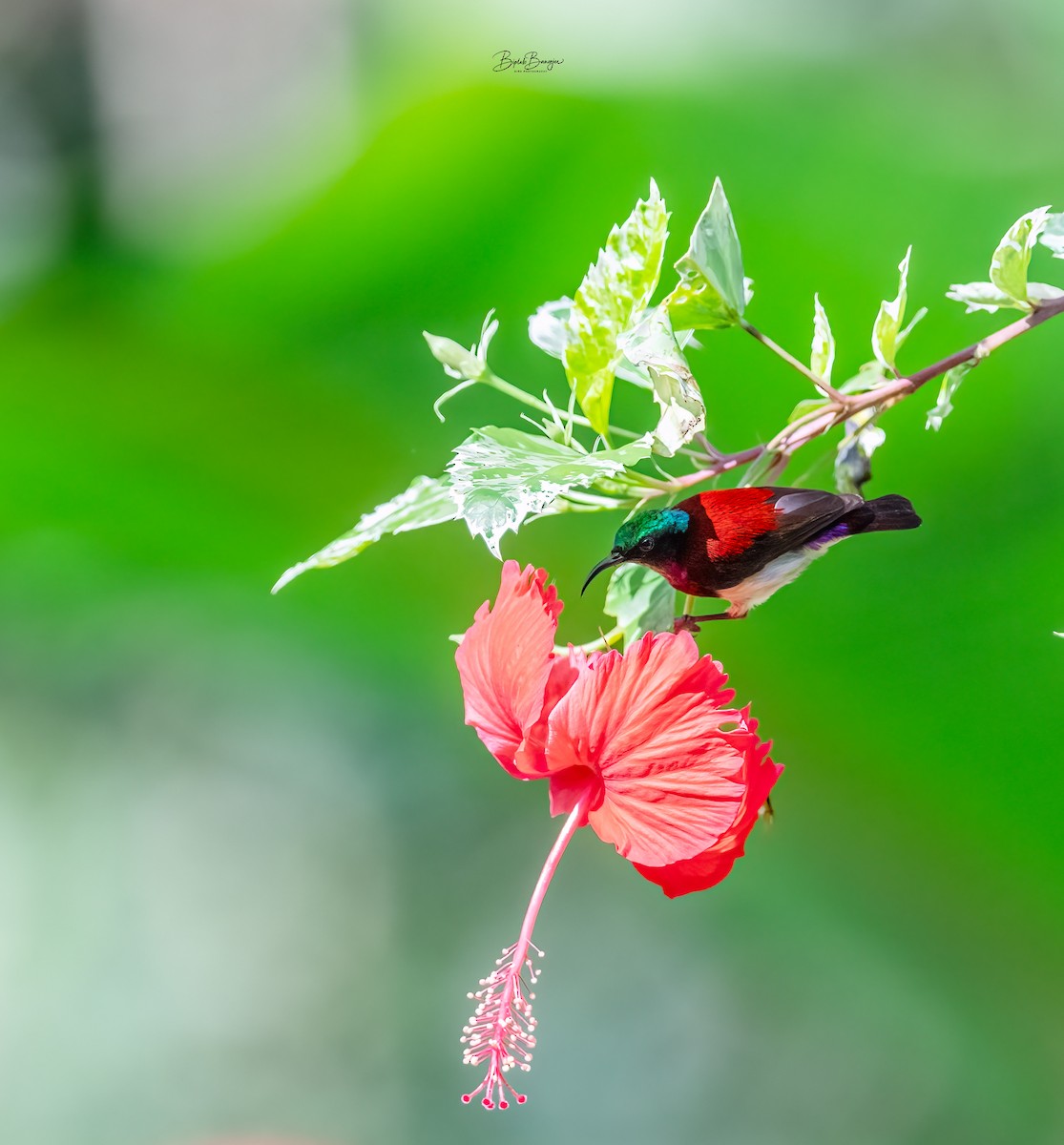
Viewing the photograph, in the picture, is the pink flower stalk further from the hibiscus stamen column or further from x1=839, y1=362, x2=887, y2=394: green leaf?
x1=839, y1=362, x2=887, y2=394: green leaf

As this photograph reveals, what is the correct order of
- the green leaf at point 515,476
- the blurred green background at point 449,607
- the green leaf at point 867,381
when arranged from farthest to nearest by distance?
the blurred green background at point 449,607, the green leaf at point 867,381, the green leaf at point 515,476

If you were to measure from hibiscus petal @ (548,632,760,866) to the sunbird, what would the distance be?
1.9 inches

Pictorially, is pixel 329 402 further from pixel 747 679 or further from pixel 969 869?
pixel 969 869

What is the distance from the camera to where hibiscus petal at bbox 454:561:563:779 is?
12.3 inches

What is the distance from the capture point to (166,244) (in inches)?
48.8

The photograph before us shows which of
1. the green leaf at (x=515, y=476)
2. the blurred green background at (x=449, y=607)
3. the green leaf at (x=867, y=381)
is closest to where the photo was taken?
the green leaf at (x=515, y=476)

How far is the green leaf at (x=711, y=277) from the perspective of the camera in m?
0.33

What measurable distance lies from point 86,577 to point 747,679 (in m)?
0.80

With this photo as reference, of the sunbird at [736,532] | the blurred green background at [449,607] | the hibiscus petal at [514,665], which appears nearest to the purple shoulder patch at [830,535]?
the sunbird at [736,532]

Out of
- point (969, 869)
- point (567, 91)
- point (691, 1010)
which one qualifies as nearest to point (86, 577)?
point (567, 91)

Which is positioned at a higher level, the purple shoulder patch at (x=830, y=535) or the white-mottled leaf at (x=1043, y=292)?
the white-mottled leaf at (x=1043, y=292)

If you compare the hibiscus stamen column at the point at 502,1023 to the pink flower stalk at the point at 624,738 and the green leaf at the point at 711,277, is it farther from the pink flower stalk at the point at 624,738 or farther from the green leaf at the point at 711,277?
the green leaf at the point at 711,277

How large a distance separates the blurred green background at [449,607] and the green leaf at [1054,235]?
0.59 meters

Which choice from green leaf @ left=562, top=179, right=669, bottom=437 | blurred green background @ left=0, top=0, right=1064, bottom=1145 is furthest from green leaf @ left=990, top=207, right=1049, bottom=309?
blurred green background @ left=0, top=0, right=1064, bottom=1145
